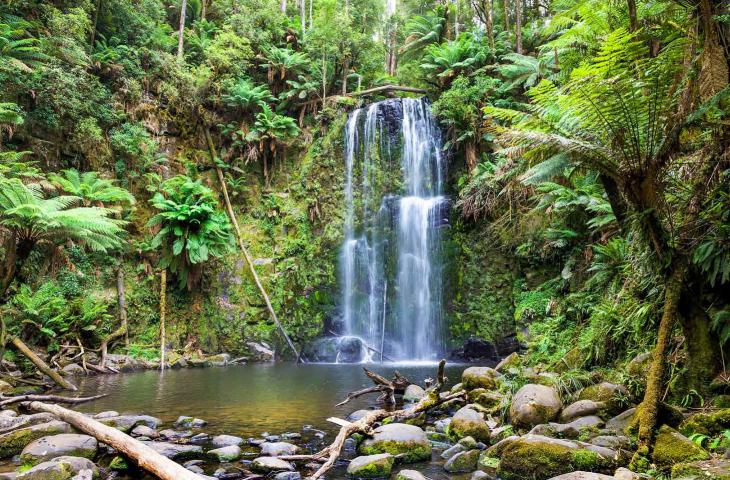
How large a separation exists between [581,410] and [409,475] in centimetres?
216

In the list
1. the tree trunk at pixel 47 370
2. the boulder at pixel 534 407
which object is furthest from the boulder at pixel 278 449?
the tree trunk at pixel 47 370

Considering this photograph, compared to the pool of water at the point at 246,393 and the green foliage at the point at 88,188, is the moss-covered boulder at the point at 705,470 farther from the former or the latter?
the green foliage at the point at 88,188

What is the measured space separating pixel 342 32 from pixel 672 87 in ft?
57.6

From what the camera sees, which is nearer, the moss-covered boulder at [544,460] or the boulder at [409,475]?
the moss-covered boulder at [544,460]

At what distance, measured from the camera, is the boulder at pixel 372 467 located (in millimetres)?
4195

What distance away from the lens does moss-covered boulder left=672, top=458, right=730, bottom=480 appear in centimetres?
279

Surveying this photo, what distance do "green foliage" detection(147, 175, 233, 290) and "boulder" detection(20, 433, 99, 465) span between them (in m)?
9.25

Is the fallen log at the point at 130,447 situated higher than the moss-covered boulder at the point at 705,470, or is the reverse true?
the moss-covered boulder at the point at 705,470

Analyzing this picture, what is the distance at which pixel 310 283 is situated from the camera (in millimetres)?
15852

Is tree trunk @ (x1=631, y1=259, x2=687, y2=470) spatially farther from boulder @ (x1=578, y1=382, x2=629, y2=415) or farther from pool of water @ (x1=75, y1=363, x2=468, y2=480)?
pool of water @ (x1=75, y1=363, x2=468, y2=480)

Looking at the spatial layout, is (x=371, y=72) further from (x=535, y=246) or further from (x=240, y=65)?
(x=535, y=246)

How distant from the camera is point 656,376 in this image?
12.0ft

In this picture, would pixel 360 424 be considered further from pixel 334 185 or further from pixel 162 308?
pixel 334 185

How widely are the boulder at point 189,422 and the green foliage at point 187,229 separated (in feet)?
26.4
